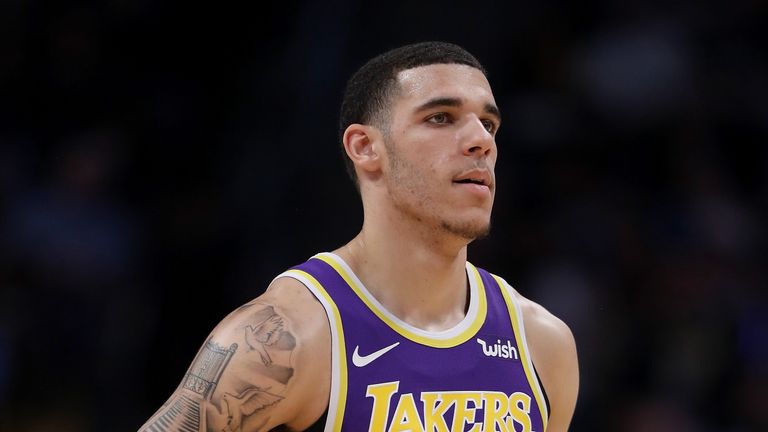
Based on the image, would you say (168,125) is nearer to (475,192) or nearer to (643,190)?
(643,190)

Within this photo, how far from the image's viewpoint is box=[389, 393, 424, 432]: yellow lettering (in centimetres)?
341

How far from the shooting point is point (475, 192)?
3689 millimetres

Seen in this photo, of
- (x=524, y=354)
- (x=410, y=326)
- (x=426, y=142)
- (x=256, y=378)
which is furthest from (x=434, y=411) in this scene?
(x=426, y=142)

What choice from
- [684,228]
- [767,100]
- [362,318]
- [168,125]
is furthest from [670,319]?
[362,318]

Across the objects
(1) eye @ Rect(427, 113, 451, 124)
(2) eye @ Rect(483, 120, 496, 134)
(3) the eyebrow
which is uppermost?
(3) the eyebrow

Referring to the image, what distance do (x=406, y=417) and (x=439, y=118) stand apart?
1.06 m

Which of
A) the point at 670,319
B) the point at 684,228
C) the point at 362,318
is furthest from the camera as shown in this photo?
the point at 684,228

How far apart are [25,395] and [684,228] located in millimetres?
4729

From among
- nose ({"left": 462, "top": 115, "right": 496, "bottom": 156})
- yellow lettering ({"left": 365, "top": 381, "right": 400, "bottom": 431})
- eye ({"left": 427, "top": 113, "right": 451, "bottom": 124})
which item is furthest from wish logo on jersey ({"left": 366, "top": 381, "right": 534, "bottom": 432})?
eye ({"left": 427, "top": 113, "right": 451, "bottom": 124})

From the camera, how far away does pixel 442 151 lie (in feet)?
12.1

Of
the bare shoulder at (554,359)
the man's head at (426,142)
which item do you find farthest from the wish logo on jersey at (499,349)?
the man's head at (426,142)

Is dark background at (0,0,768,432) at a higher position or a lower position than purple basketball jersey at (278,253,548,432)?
higher

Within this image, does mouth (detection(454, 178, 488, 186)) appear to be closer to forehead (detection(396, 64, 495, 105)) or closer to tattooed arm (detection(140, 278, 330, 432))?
forehead (detection(396, 64, 495, 105))

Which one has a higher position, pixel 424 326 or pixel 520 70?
pixel 520 70
